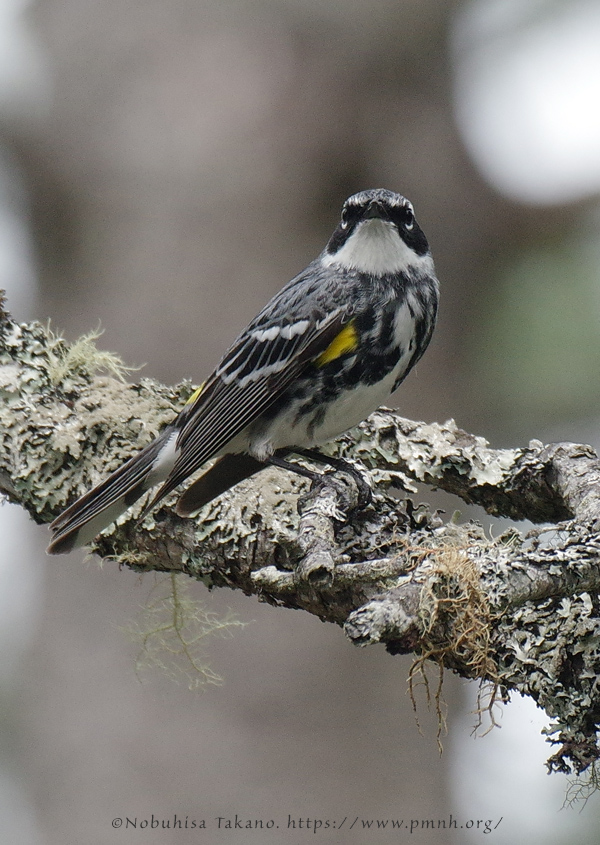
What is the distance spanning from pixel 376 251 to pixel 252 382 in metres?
0.73

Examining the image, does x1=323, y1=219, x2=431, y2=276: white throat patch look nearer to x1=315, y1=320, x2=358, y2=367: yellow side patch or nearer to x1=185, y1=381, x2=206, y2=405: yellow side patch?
x1=315, y1=320, x2=358, y2=367: yellow side patch

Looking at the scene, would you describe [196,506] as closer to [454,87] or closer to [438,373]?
[438,373]

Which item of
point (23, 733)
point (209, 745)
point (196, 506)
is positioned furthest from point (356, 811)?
point (196, 506)

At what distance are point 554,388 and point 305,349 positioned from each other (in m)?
3.07

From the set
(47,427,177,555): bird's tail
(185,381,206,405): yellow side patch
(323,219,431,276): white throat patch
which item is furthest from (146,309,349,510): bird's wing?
(323,219,431,276): white throat patch

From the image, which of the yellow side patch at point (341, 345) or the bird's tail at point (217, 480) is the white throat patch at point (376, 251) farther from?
the bird's tail at point (217, 480)

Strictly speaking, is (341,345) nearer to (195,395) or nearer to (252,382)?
(252,382)

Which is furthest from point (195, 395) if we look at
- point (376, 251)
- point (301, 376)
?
point (376, 251)

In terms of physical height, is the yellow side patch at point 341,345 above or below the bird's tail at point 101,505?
above

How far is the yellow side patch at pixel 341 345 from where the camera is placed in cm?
324

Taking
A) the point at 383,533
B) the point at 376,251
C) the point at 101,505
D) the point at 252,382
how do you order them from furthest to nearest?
the point at 376,251 → the point at 252,382 → the point at 101,505 → the point at 383,533

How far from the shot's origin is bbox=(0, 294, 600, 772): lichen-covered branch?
6.70 feet

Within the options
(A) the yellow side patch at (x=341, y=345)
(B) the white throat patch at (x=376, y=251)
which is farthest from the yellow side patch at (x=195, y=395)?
(B) the white throat patch at (x=376, y=251)

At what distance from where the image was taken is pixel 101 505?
2.99 meters
